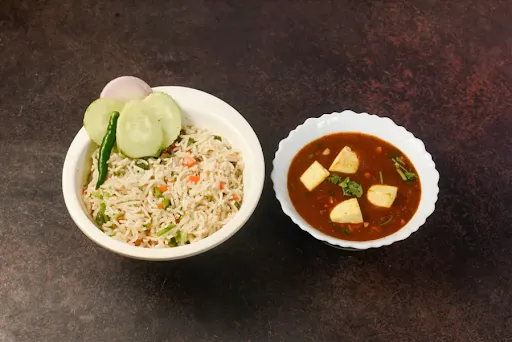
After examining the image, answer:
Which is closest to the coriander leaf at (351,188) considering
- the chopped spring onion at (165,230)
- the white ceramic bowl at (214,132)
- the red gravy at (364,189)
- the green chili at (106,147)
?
the red gravy at (364,189)

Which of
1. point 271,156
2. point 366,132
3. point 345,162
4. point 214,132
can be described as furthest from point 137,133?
point 366,132

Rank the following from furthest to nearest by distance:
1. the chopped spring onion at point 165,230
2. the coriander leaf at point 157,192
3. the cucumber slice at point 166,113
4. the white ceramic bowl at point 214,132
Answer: the cucumber slice at point 166,113
the coriander leaf at point 157,192
the chopped spring onion at point 165,230
the white ceramic bowl at point 214,132

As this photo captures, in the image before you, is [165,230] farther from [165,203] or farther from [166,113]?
[166,113]

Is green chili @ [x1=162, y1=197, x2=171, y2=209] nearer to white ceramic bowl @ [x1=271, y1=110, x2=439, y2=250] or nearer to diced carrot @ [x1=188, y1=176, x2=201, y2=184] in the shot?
diced carrot @ [x1=188, y1=176, x2=201, y2=184]

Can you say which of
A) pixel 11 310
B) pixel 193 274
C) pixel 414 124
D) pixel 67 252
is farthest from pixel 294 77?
pixel 11 310

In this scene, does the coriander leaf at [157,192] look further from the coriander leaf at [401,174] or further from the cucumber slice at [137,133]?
the coriander leaf at [401,174]

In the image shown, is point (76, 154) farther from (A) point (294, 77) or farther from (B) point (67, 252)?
(A) point (294, 77)
